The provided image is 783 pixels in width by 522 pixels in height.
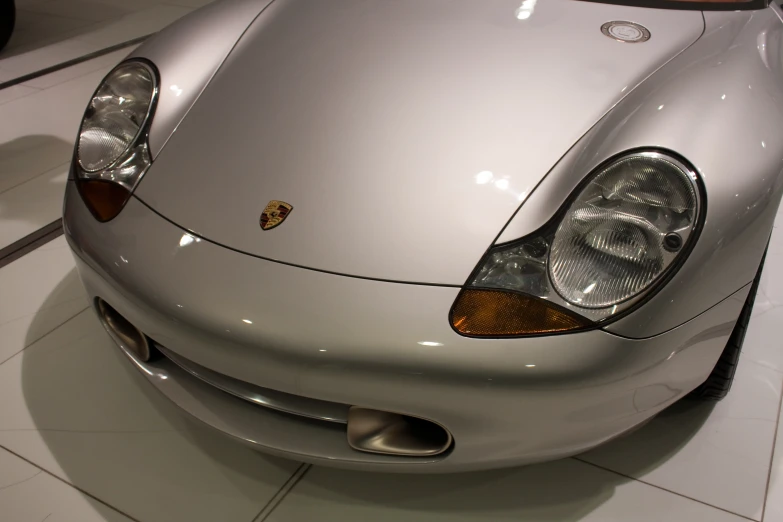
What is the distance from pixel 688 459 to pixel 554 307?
22.2 inches

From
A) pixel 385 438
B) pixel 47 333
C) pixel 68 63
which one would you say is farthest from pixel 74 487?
pixel 68 63

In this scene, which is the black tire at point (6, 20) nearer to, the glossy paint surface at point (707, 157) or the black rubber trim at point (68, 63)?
the black rubber trim at point (68, 63)

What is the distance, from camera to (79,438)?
1.37m

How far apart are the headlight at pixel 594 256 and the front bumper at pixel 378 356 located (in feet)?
0.10

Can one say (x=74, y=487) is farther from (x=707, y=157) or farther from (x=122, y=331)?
(x=707, y=157)

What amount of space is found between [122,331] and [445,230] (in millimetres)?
646

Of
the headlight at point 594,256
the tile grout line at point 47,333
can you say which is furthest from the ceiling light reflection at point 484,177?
the tile grout line at point 47,333

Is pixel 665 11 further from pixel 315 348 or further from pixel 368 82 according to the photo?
pixel 315 348

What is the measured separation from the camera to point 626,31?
53.2 inches

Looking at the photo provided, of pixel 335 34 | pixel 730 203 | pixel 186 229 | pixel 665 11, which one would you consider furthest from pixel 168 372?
pixel 665 11

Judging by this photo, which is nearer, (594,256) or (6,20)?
(594,256)

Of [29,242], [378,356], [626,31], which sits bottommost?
[29,242]

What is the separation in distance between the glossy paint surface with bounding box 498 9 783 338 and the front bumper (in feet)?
0.19

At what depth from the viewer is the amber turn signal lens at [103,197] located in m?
1.22
